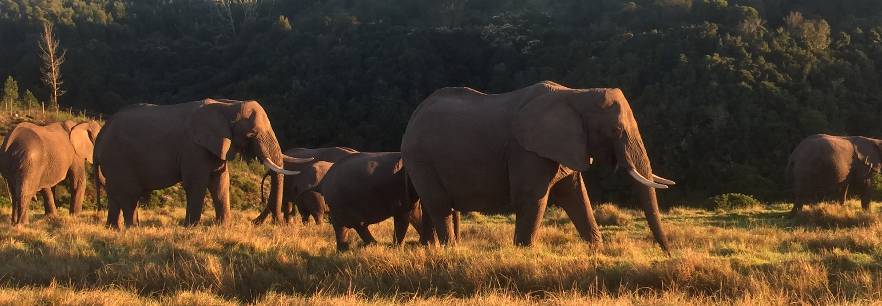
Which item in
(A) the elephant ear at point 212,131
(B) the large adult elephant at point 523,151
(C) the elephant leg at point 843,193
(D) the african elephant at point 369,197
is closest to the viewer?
(B) the large adult elephant at point 523,151

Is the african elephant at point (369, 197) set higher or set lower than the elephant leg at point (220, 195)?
higher

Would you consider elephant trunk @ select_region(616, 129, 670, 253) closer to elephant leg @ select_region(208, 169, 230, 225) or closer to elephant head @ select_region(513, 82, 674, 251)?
elephant head @ select_region(513, 82, 674, 251)

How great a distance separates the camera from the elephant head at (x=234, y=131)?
38.5ft

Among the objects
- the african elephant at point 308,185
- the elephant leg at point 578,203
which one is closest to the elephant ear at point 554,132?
the elephant leg at point 578,203

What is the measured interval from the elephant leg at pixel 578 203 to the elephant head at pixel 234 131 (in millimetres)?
4415

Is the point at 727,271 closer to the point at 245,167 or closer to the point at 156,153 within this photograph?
the point at 156,153

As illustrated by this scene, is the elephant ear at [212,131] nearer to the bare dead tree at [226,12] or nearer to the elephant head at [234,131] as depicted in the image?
the elephant head at [234,131]

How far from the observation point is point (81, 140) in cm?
1772

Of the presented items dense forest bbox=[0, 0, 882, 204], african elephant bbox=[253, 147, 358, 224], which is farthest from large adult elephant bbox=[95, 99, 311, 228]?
dense forest bbox=[0, 0, 882, 204]

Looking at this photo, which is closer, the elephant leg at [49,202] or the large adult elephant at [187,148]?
the large adult elephant at [187,148]

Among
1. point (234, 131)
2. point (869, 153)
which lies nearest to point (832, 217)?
point (869, 153)

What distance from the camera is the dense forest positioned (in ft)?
141

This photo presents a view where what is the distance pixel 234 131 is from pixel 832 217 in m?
11.6

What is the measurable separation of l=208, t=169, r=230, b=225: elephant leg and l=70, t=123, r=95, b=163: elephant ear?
22.6 ft
